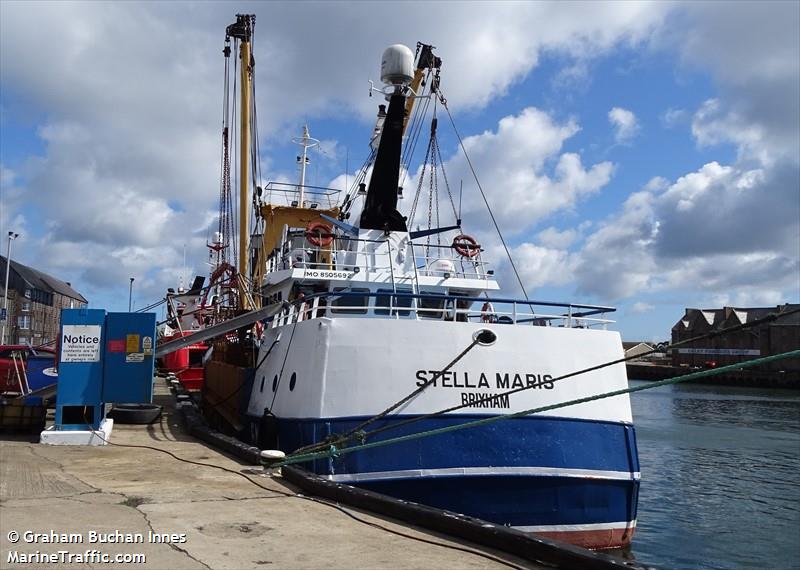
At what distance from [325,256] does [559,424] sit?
742 cm

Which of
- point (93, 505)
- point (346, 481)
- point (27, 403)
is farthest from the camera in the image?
point (27, 403)

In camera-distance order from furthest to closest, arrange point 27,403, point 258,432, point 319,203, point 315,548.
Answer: point 319,203 → point 27,403 → point 258,432 → point 315,548

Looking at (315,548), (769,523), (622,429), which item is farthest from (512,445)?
(769,523)

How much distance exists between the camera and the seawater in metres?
14.0

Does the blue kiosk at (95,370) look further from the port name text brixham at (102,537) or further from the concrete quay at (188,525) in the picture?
the port name text brixham at (102,537)

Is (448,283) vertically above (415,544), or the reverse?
(448,283)

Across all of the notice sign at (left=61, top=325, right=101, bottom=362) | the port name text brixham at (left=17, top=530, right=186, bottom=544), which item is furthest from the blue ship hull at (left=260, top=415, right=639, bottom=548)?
the notice sign at (left=61, top=325, right=101, bottom=362)

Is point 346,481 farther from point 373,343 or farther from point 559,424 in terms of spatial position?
point 559,424

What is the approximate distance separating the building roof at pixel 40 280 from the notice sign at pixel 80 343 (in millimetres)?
80265

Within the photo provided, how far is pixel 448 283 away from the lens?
15.2 metres

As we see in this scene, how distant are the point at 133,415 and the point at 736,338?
3595 inches

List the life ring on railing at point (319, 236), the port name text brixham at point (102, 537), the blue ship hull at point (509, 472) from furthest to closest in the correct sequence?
1. the life ring on railing at point (319, 236)
2. the blue ship hull at point (509, 472)
3. the port name text brixham at point (102, 537)

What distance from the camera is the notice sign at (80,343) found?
1355 cm

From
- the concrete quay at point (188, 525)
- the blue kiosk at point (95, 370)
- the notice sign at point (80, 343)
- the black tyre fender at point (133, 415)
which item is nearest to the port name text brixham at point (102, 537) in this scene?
the concrete quay at point (188, 525)
